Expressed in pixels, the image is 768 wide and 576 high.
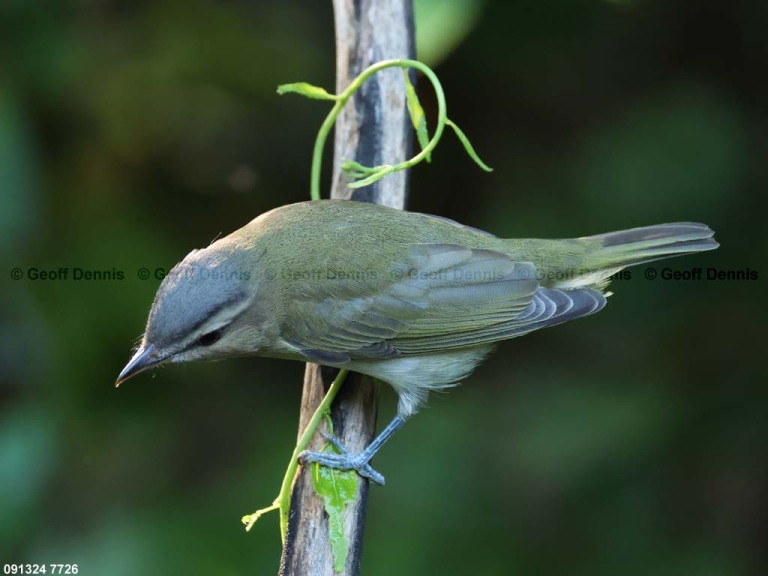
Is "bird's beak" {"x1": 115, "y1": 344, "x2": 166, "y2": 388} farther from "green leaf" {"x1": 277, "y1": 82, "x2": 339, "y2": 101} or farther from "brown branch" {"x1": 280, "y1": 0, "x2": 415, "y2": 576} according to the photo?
"green leaf" {"x1": 277, "y1": 82, "x2": 339, "y2": 101}

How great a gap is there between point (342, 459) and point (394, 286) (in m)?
0.77

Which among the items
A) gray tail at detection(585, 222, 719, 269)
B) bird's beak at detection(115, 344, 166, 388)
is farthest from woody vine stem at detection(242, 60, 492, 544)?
gray tail at detection(585, 222, 719, 269)

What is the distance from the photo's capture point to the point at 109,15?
4781 mm

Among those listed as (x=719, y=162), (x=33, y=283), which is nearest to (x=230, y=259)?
(x=33, y=283)

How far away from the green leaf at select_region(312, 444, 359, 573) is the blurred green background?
3.35ft

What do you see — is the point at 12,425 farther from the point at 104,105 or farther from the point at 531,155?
the point at 531,155

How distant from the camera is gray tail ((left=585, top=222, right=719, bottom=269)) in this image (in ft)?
13.0

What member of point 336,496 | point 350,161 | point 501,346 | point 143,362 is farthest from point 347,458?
point 501,346

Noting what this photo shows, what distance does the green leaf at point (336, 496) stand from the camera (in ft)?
10.4

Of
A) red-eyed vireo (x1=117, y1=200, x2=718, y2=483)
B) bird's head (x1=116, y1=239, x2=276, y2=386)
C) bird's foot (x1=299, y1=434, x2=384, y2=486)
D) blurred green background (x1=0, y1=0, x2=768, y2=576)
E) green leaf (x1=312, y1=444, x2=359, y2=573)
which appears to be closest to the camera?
green leaf (x1=312, y1=444, x2=359, y2=573)

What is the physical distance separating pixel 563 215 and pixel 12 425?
3.03 m

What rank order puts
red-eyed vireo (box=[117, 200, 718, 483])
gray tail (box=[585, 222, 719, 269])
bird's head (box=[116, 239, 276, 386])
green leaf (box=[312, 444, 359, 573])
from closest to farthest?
green leaf (box=[312, 444, 359, 573]) < bird's head (box=[116, 239, 276, 386]) < red-eyed vireo (box=[117, 200, 718, 483]) < gray tail (box=[585, 222, 719, 269])

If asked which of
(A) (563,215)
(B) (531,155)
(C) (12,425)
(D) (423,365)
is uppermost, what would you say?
(B) (531,155)

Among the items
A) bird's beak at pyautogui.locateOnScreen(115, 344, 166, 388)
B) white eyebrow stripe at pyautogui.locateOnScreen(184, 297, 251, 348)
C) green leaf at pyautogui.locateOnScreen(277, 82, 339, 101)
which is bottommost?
bird's beak at pyautogui.locateOnScreen(115, 344, 166, 388)
